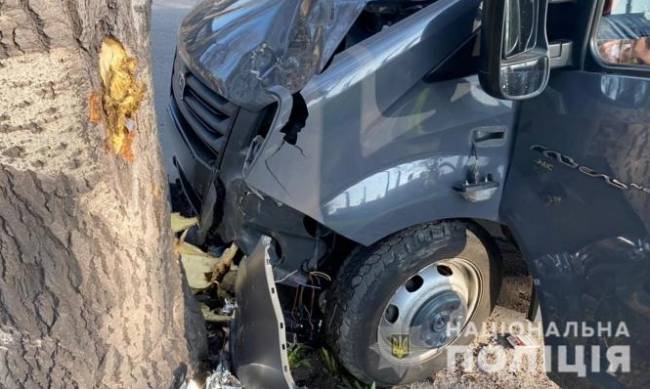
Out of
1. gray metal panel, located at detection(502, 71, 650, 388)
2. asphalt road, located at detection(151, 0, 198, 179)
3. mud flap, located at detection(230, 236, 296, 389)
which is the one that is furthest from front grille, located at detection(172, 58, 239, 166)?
gray metal panel, located at detection(502, 71, 650, 388)

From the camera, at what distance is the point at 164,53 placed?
310 inches

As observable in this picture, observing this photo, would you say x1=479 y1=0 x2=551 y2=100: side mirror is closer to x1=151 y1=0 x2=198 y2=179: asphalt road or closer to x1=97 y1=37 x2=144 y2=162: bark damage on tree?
x1=97 y1=37 x2=144 y2=162: bark damage on tree

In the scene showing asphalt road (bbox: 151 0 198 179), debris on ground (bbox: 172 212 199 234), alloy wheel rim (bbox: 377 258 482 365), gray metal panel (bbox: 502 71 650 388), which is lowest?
asphalt road (bbox: 151 0 198 179)

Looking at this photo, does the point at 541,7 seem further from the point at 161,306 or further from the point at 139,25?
the point at 161,306

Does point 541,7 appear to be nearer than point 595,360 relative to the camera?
Yes

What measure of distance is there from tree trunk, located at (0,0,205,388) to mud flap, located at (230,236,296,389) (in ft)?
1.09

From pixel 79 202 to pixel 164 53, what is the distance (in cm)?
669

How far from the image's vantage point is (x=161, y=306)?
6.76 feet

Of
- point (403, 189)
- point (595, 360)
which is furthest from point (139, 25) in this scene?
point (595, 360)

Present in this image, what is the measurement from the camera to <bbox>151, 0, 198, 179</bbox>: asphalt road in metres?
4.30

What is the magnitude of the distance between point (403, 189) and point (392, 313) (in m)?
0.64

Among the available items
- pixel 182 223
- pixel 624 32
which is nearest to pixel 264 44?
pixel 182 223

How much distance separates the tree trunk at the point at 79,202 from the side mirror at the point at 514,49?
1.07 m

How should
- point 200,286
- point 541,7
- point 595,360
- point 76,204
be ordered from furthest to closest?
point 200,286
point 595,360
point 541,7
point 76,204
